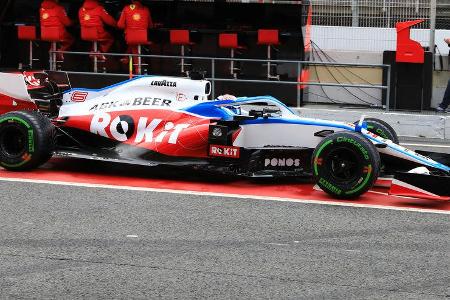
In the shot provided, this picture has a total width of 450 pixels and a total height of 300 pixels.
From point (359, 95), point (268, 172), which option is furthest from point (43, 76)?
point (359, 95)

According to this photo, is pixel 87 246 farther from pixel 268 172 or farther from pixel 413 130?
pixel 413 130

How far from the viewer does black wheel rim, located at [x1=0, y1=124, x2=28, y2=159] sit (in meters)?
10.8

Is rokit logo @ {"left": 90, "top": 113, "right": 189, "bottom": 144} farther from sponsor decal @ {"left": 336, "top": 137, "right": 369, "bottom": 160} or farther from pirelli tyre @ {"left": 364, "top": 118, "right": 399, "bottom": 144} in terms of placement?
pirelli tyre @ {"left": 364, "top": 118, "right": 399, "bottom": 144}

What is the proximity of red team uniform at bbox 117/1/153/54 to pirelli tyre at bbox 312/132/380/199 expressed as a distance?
10.5 metres

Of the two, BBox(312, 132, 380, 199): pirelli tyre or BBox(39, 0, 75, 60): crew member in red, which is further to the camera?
BBox(39, 0, 75, 60): crew member in red

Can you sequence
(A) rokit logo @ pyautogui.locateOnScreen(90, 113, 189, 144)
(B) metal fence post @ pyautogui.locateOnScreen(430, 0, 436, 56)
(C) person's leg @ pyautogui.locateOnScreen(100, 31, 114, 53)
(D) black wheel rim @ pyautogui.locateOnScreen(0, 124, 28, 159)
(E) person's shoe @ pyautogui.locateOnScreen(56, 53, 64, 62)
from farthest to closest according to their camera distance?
(E) person's shoe @ pyautogui.locateOnScreen(56, 53, 64, 62) → (C) person's leg @ pyautogui.locateOnScreen(100, 31, 114, 53) → (B) metal fence post @ pyautogui.locateOnScreen(430, 0, 436, 56) → (D) black wheel rim @ pyautogui.locateOnScreen(0, 124, 28, 159) → (A) rokit logo @ pyautogui.locateOnScreen(90, 113, 189, 144)

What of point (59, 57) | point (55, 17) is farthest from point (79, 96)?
point (59, 57)

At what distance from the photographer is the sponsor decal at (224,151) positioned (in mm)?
10203

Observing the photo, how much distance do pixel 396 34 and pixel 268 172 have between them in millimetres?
9008

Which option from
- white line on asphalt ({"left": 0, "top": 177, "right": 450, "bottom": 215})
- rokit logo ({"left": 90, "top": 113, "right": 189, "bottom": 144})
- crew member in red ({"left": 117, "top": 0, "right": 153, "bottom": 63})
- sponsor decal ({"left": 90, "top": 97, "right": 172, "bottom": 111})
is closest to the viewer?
white line on asphalt ({"left": 0, "top": 177, "right": 450, "bottom": 215})

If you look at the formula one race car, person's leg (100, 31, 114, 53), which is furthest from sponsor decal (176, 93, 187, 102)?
person's leg (100, 31, 114, 53)

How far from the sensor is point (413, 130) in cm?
1566

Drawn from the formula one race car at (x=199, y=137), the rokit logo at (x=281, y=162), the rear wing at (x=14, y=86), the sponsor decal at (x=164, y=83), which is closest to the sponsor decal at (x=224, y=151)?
the formula one race car at (x=199, y=137)

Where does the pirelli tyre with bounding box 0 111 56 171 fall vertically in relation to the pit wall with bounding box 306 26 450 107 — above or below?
below
